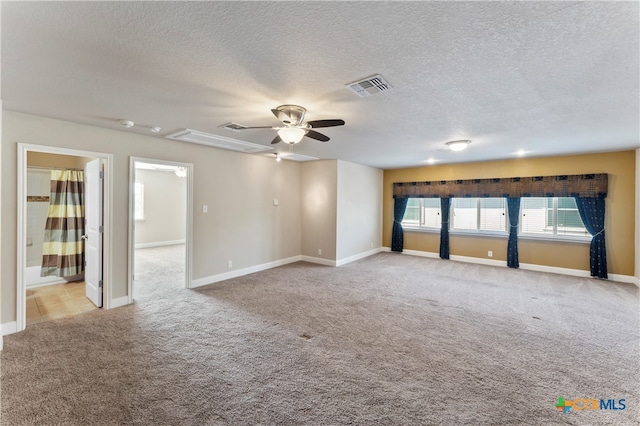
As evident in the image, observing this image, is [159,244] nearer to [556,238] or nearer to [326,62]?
[326,62]

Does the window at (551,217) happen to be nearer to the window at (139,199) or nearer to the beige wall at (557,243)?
the beige wall at (557,243)

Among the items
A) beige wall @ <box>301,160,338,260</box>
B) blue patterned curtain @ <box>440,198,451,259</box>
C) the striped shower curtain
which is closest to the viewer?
the striped shower curtain

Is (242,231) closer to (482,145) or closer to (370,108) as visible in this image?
(370,108)

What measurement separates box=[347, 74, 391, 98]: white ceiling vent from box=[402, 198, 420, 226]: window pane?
5.73 m

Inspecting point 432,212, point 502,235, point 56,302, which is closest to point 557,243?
point 502,235

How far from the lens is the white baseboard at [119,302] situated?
12.5ft

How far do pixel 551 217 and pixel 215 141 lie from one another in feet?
23.0

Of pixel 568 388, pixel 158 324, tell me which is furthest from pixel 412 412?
pixel 158 324

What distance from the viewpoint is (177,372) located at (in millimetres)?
2352

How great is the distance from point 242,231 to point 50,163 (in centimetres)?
351

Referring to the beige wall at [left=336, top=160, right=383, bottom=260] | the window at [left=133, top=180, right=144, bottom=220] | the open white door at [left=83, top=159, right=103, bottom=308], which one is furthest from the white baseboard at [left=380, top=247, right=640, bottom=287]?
the window at [left=133, top=180, right=144, bottom=220]

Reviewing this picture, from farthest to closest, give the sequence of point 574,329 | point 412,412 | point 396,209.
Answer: point 396,209, point 574,329, point 412,412

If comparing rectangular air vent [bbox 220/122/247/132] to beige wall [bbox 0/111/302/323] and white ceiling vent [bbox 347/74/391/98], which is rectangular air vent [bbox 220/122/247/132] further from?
white ceiling vent [bbox 347/74/391/98]

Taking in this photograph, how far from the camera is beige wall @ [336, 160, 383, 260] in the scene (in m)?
6.34
